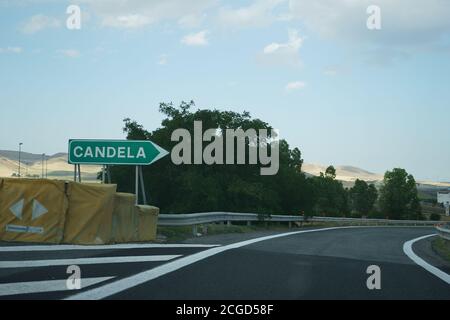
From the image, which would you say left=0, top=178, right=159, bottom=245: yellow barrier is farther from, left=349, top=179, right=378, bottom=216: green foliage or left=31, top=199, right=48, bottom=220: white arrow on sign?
left=349, top=179, right=378, bottom=216: green foliage

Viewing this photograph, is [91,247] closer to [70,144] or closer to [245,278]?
[245,278]

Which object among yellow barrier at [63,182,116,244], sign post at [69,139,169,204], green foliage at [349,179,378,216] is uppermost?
sign post at [69,139,169,204]

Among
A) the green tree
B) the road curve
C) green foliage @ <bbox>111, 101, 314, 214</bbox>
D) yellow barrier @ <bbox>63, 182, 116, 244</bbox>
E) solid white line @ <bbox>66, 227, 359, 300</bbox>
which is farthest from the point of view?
the green tree

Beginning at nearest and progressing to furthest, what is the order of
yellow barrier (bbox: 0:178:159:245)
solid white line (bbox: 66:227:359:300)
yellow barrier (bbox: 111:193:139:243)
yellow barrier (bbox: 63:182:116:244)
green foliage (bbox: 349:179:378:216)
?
solid white line (bbox: 66:227:359:300) → yellow barrier (bbox: 0:178:159:245) → yellow barrier (bbox: 63:182:116:244) → yellow barrier (bbox: 111:193:139:243) → green foliage (bbox: 349:179:378:216)

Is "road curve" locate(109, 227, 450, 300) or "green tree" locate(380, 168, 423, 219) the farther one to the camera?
"green tree" locate(380, 168, 423, 219)

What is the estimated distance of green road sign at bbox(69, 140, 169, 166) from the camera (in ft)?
54.0

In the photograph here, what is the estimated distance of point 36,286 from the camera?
704 cm

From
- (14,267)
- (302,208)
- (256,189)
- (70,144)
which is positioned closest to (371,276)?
(14,267)

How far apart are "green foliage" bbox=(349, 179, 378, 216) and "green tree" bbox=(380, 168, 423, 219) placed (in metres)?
7.17

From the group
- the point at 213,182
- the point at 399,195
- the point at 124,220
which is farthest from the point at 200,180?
the point at 399,195

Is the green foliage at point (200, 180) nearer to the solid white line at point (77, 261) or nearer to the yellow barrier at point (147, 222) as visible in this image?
the yellow barrier at point (147, 222)

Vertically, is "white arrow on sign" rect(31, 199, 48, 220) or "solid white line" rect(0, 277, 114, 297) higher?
"white arrow on sign" rect(31, 199, 48, 220)

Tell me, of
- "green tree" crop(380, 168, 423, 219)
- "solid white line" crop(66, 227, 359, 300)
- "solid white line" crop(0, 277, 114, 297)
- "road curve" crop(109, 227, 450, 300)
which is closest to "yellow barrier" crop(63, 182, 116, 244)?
"solid white line" crop(66, 227, 359, 300)

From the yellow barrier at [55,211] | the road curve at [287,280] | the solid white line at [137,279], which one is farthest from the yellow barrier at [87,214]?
the road curve at [287,280]
